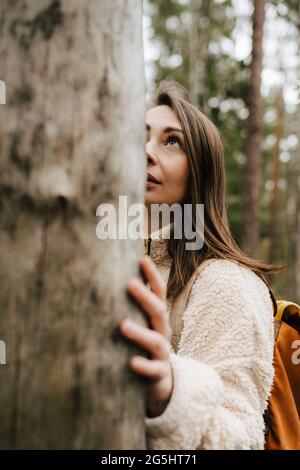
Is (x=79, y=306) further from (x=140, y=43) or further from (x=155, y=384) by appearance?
(x=140, y=43)

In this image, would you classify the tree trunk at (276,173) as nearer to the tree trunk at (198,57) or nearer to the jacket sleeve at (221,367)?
the tree trunk at (198,57)

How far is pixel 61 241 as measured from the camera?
42.6 inches

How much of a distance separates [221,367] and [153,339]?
0.50 m

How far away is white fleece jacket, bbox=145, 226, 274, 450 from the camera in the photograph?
128 centimetres

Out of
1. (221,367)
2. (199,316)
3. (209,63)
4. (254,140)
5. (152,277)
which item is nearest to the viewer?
(152,277)

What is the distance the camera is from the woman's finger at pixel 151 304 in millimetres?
1149

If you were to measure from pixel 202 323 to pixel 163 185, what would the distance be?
75 cm

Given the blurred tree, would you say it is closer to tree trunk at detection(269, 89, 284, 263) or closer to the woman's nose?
tree trunk at detection(269, 89, 284, 263)

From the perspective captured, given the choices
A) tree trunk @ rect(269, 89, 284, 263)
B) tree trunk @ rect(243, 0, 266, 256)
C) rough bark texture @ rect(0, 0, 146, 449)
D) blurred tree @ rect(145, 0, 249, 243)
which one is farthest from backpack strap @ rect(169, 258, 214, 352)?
tree trunk @ rect(269, 89, 284, 263)

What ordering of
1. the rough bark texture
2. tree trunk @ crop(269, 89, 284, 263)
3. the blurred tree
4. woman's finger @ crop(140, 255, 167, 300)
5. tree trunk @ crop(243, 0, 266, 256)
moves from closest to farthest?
the rough bark texture
woman's finger @ crop(140, 255, 167, 300)
tree trunk @ crop(243, 0, 266, 256)
the blurred tree
tree trunk @ crop(269, 89, 284, 263)

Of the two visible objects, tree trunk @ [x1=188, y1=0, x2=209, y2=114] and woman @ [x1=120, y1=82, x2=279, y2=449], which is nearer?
woman @ [x1=120, y1=82, x2=279, y2=449]

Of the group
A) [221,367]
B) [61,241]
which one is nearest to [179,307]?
[221,367]

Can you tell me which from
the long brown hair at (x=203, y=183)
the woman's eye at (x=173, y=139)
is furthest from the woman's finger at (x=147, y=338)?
the woman's eye at (x=173, y=139)

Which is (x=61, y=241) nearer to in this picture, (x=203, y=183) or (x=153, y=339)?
(x=153, y=339)
